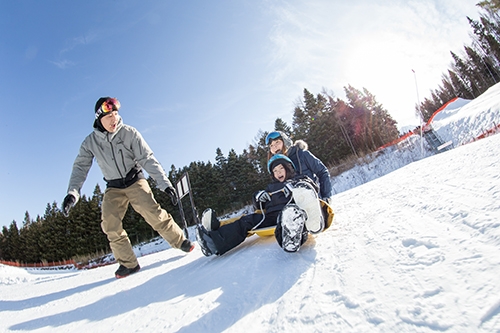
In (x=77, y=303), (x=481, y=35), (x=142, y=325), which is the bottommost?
(x=142, y=325)

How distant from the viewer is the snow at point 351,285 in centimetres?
72

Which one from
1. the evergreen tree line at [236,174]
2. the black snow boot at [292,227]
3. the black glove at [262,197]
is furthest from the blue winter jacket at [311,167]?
the evergreen tree line at [236,174]

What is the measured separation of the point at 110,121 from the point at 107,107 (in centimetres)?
15

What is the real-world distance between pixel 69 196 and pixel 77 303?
1142 millimetres

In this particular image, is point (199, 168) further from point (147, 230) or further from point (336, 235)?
point (336, 235)

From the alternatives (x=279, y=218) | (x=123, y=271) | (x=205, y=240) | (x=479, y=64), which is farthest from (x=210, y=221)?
(x=479, y=64)

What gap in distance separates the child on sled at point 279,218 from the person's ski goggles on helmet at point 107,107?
5.30ft

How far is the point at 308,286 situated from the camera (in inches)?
42.8

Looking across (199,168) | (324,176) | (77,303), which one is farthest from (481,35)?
(77,303)

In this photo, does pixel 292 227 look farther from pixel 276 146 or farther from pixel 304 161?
pixel 276 146

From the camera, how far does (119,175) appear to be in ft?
8.80

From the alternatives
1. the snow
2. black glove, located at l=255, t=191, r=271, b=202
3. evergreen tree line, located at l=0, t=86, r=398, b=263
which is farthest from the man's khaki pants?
evergreen tree line, located at l=0, t=86, r=398, b=263

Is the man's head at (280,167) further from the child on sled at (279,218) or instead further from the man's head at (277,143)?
the man's head at (277,143)

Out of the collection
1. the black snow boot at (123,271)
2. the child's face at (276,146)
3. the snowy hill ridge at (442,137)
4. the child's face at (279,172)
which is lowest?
the snowy hill ridge at (442,137)
